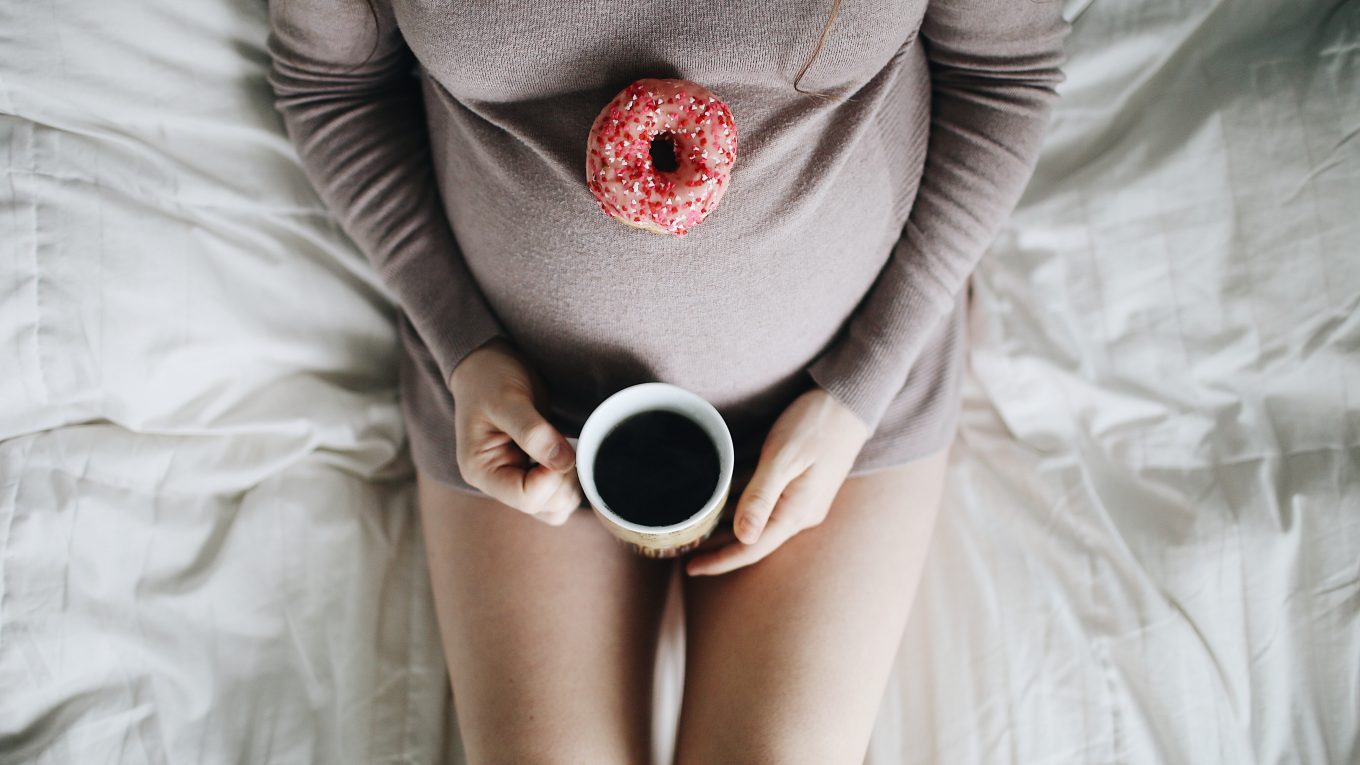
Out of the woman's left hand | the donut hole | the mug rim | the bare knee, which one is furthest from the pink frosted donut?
the bare knee

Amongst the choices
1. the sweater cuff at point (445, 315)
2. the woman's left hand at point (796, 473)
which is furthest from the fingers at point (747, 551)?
the sweater cuff at point (445, 315)

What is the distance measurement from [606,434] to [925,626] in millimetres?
470

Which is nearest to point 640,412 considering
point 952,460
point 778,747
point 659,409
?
point 659,409

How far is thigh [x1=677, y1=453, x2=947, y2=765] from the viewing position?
0.81m

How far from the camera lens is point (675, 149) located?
70 centimetres

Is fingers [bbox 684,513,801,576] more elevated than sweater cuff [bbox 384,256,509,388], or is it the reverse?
sweater cuff [bbox 384,256,509,388]

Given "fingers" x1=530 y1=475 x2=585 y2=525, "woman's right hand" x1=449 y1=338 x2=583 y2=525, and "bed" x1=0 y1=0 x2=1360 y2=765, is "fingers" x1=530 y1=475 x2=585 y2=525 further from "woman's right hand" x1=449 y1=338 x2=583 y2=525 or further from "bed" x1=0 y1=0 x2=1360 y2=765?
"bed" x1=0 y1=0 x2=1360 y2=765

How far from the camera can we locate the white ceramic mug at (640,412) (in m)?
0.71

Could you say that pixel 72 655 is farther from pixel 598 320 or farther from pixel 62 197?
pixel 598 320

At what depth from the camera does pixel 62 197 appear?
893 mm

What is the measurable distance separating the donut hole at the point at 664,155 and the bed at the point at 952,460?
498mm

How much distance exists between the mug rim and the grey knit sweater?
7 cm

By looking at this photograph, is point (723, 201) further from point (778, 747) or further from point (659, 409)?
point (778, 747)

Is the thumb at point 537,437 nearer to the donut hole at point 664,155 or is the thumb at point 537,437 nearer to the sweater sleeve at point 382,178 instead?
the sweater sleeve at point 382,178
